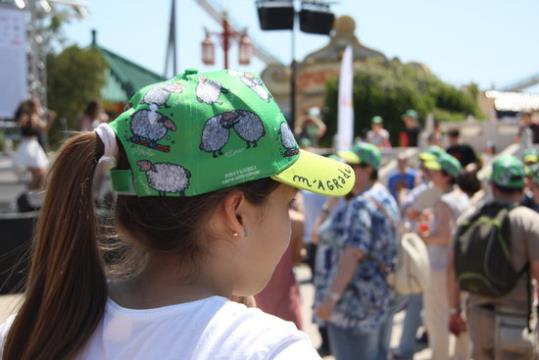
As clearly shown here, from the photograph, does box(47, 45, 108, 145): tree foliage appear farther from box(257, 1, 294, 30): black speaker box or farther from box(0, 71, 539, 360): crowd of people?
box(0, 71, 539, 360): crowd of people

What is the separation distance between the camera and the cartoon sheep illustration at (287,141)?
3.94ft

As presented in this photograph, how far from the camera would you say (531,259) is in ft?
12.5

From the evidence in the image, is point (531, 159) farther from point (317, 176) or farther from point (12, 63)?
point (12, 63)

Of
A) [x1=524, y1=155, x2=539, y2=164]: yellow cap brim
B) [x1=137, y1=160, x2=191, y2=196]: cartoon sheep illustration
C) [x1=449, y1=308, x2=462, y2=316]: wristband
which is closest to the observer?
[x1=137, y1=160, x2=191, y2=196]: cartoon sheep illustration

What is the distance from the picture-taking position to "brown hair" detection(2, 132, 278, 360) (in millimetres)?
1161

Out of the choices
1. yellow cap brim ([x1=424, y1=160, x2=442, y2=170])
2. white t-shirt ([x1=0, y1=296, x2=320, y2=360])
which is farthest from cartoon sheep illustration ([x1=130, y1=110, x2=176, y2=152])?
yellow cap brim ([x1=424, y1=160, x2=442, y2=170])

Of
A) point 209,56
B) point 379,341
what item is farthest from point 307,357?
point 209,56

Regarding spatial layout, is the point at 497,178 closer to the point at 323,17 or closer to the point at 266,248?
the point at 266,248

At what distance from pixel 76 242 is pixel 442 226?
4.39 meters

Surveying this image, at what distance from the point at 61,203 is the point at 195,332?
0.33 metres

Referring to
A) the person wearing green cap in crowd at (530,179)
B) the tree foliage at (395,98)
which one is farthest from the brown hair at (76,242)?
the tree foliage at (395,98)

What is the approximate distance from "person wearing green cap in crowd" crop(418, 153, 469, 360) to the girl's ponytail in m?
4.30

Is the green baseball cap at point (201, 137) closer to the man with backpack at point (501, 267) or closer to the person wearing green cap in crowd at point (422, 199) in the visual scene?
the man with backpack at point (501, 267)

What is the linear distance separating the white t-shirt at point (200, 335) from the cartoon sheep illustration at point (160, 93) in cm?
33
